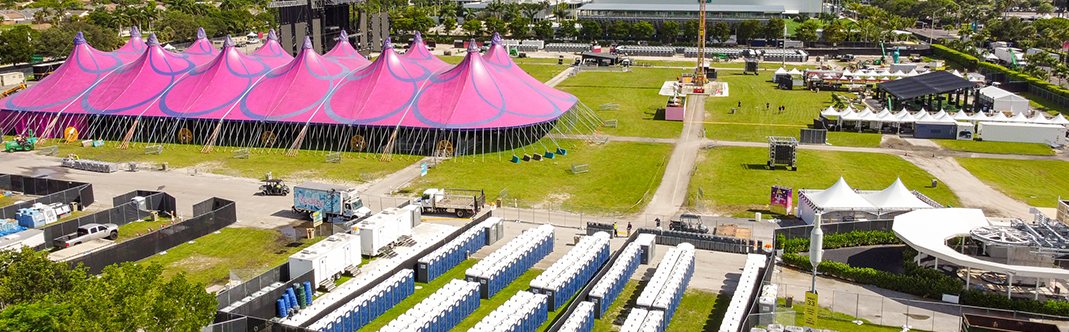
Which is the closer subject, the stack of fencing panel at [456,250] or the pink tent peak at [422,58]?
the stack of fencing panel at [456,250]

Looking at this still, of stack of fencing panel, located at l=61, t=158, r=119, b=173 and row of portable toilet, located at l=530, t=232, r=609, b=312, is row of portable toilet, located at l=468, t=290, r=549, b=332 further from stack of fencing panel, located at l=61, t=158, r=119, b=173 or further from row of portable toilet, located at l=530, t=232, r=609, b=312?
stack of fencing panel, located at l=61, t=158, r=119, b=173

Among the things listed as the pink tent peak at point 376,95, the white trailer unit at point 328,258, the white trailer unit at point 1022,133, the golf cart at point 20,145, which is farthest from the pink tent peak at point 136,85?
the white trailer unit at point 1022,133

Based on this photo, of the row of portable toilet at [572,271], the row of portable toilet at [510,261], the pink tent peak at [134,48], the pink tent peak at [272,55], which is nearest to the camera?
the row of portable toilet at [572,271]

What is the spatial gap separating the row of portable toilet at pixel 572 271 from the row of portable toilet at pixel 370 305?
5.41 meters

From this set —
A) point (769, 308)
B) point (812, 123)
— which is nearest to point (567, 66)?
point (812, 123)

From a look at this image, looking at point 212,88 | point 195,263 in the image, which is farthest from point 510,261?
point 212,88

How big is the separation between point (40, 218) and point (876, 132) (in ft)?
204

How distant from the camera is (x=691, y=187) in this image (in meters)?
54.6

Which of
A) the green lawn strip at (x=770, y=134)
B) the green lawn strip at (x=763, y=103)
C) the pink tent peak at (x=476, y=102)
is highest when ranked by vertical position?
the pink tent peak at (x=476, y=102)

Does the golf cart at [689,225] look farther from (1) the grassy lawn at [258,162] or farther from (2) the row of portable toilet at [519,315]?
(1) the grassy lawn at [258,162]

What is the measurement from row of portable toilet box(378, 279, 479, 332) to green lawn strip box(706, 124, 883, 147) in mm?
41057

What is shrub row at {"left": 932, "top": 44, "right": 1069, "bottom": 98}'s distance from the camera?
299ft

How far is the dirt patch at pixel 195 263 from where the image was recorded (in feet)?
129

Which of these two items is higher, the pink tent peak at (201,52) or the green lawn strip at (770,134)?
the pink tent peak at (201,52)
